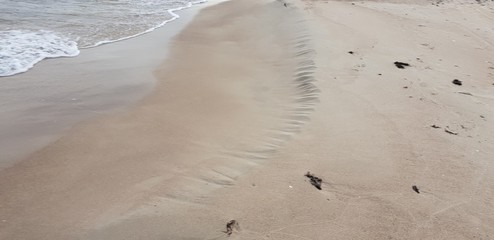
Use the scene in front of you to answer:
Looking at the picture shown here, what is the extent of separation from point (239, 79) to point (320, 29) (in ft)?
8.18

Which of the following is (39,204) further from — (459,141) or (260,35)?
(260,35)

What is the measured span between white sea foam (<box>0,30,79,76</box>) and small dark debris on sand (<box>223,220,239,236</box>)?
3.95 metres

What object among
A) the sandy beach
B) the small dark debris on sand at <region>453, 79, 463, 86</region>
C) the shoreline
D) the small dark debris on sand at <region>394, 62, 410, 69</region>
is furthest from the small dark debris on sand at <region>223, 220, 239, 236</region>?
the small dark debris on sand at <region>394, 62, 410, 69</region>

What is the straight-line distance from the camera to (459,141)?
3781 mm

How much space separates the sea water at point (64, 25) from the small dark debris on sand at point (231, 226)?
12.9 feet

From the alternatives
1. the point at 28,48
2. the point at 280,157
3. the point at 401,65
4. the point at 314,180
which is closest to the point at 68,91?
the point at 28,48

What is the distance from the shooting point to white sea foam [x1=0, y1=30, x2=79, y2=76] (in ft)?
18.4

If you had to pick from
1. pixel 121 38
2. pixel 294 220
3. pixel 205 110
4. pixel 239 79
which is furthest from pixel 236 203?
pixel 121 38


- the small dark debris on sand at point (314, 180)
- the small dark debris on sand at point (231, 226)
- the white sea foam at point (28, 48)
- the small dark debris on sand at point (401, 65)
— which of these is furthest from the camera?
the small dark debris on sand at point (401, 65)

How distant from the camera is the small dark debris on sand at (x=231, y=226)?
261cm

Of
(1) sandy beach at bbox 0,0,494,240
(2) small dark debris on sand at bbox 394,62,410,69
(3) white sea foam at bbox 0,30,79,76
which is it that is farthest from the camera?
(2) small dark debris on sand at bbox 394,62,410,69

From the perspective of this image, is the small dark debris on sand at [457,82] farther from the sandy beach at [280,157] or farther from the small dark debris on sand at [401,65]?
the small dark debris on sand at [401,65]

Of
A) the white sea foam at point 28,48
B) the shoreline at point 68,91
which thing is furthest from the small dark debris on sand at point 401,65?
the white sea foam at point 28,48

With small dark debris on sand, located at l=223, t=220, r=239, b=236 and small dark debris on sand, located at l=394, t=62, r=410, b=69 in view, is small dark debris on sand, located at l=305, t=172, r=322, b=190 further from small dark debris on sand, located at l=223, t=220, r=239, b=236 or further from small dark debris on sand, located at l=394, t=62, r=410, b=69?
small dark debris on sand, located at l=394, t=62, r=410, b=69
